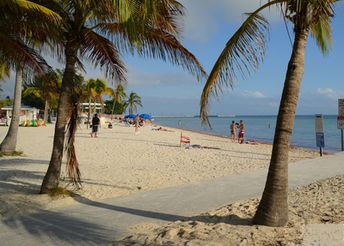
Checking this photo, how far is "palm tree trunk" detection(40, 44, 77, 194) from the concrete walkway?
0.70 metres

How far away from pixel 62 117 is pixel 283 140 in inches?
172

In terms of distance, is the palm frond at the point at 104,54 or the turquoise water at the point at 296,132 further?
the turquoise water at the point at 296,132

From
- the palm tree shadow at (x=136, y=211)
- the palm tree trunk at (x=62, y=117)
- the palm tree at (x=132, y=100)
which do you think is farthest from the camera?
the palm tree at (x=132, y=100)

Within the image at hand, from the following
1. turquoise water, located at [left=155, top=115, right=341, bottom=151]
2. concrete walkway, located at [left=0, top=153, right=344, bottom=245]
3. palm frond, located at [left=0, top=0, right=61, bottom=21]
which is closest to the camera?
concrete walkway, located at [left=0, top=153, right=344, bottom=245]

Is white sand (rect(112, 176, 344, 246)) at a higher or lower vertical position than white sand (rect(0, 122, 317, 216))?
higher

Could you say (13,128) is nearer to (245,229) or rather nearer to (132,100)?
(245,229)

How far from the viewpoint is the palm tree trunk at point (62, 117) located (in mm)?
7023

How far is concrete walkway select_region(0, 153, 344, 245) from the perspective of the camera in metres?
4.63

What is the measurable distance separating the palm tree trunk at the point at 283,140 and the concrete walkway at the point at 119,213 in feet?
4.86

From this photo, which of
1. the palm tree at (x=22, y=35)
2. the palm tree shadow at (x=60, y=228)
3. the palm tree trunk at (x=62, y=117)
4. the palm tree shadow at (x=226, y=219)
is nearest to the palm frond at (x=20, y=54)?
the palm tree at (x=22, y=35)

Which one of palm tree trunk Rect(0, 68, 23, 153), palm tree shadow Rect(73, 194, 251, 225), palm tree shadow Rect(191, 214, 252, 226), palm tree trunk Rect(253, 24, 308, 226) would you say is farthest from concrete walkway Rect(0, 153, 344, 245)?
palm tree trunk Rect(0, 68, 23, 153)

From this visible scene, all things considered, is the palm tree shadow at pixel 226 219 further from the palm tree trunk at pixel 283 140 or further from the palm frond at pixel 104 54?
the palm frond at pixel 104 54

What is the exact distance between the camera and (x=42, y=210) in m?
6.07

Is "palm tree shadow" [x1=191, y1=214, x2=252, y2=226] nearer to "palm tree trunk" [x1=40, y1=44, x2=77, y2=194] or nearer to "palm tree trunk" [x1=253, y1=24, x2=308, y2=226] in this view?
"palm tree trunk" [x1=253, y1=24, x2=308, y2=226]
